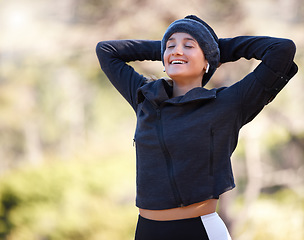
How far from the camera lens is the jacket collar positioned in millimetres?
1637

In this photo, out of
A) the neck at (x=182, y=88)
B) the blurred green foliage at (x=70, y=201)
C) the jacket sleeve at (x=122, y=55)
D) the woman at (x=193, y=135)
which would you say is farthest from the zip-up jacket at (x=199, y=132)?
the blurred green foliage at (x=70, y=201)

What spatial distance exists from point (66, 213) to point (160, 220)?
494 centimetres

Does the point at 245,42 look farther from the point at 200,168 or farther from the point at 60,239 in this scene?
the point at 60,239

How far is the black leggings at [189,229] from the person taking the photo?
5.20ft

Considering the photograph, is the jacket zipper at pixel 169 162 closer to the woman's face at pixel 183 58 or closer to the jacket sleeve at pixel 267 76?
the woman's face at pixel 183 58

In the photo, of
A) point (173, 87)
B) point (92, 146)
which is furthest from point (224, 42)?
point (92, 146)

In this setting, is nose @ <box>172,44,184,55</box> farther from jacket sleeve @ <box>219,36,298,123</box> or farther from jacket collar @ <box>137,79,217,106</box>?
jacket sleeve @ <box>219,36,298,123</box>

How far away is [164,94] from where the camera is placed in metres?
1.70

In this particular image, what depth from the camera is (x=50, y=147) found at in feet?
23.9

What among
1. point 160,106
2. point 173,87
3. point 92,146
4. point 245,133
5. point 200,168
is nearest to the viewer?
point 200,168

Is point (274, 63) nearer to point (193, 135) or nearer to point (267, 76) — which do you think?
point (267, 76)

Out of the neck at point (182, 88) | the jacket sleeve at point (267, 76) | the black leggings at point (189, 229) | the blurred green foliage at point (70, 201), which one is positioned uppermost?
the blurred green foliage at point (70, 201)

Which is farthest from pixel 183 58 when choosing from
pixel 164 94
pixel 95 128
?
pixel 95 128

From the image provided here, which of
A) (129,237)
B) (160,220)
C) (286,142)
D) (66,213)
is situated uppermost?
(286,142)
